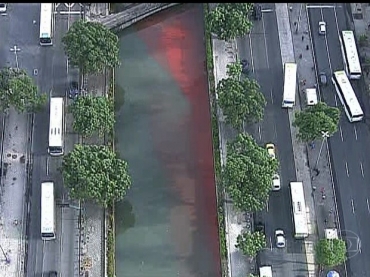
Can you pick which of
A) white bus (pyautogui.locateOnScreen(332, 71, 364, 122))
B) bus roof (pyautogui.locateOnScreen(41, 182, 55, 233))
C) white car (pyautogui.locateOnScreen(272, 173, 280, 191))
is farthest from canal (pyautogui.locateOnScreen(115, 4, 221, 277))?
white bus (pyautogui.locateOnScreen(332, 71, 364, 122))

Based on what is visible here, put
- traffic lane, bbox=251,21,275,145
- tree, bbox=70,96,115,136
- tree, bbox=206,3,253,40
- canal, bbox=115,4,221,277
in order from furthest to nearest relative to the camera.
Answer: tree, bbox=206,3,253,40
traffic lane, bbox=251,21,275,145
tree, bbox=70,96,115,136
canal, bbox=115,4,221,277

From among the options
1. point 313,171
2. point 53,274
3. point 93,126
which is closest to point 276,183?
point 313,171

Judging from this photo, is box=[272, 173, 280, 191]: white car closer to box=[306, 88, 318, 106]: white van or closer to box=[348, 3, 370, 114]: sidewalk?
box=[306, 88, 318, 106]: white van

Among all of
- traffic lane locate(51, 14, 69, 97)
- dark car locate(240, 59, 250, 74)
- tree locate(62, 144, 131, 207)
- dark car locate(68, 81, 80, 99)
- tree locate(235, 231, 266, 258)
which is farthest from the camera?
dark car locate(240, 59, 250, 74)

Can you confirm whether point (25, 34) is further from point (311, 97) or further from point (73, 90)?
point (311, 97)

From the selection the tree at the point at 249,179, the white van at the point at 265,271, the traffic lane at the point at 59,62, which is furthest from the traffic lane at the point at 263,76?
the traffic lane at the point at 59,62

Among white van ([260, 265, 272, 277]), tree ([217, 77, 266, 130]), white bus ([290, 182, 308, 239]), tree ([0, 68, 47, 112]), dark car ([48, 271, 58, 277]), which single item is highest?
tree ([0, 68, 47, 112])
